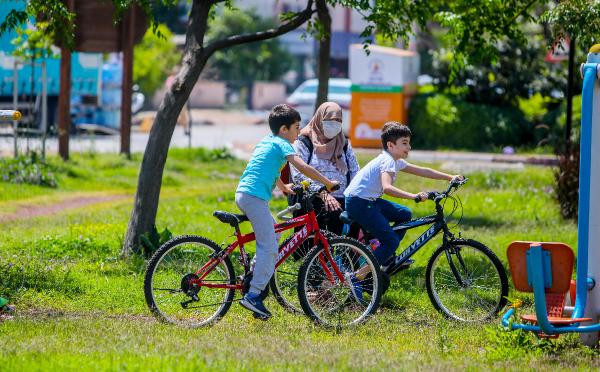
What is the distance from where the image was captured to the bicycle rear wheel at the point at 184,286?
7914 mm

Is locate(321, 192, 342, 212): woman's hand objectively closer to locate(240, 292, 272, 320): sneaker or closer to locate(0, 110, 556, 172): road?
locate(240, 292, 272, 320): sneaker

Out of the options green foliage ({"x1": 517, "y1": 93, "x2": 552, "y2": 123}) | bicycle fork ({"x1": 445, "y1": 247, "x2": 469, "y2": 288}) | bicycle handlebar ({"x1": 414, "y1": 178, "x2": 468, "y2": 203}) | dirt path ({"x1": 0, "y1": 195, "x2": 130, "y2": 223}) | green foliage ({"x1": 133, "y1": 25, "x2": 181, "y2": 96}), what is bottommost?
dirt path ({"x1": 0, "y1": 195, "x2": 130, "y2": 223})

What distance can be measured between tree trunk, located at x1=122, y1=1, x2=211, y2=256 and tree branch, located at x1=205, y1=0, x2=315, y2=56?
0.42ft

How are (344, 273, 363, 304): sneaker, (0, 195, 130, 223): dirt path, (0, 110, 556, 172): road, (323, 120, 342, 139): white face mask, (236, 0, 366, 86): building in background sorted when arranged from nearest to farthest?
(344, 273, 363, 304): sneaker < (323, 120, 342, 139): white face mask < (0, 195, 130, 223): dirt path < (0, 110, 556, 172): road < (236, 0, 366, 86): building in background

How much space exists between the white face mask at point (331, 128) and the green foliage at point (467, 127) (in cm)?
1678

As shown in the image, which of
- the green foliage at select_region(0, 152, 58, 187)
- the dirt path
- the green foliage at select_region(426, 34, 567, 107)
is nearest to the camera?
the dirt path

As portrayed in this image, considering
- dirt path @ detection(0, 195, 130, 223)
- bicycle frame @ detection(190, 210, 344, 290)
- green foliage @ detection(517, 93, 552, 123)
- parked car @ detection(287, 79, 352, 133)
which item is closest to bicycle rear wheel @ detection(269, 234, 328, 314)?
bicycle frame @ detection(190, 210, 344, 290)

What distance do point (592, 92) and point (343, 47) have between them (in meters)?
50.6

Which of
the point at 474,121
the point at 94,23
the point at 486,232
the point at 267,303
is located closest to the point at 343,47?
the point at 474,121

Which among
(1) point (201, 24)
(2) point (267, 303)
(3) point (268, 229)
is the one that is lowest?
(2) point (267, 303)

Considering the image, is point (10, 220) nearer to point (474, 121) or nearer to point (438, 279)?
point (438, 279)

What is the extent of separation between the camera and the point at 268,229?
7.96m

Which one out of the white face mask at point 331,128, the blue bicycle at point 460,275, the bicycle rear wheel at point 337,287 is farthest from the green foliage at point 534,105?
the bicycle rear wheel at point 337,287

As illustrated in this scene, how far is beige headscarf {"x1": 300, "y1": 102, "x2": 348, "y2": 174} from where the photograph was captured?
9022 mm
